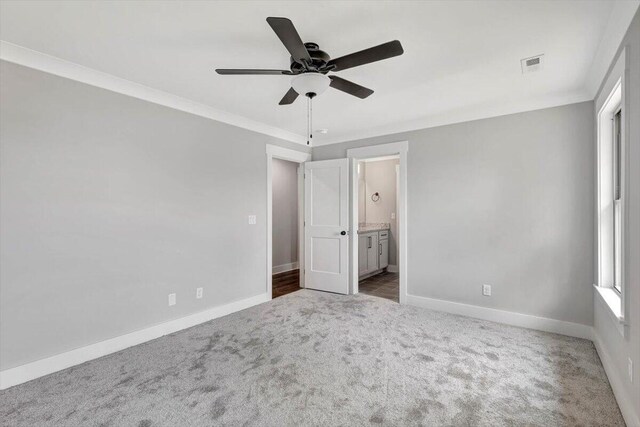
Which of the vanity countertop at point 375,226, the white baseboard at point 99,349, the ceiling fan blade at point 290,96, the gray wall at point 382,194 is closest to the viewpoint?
the white baseboard at point 99,349

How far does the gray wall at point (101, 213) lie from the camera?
7.47 feet

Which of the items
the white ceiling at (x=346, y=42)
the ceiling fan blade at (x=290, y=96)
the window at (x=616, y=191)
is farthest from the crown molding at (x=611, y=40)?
the ceiling fan blade at (x=290, y=96)

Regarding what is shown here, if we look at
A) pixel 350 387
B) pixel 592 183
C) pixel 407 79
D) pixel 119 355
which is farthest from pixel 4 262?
pixel 592 183

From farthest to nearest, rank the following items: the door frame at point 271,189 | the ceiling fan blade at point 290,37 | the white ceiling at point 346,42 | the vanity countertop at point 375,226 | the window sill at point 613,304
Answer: the vanity countertop at point 375,226 < the door frame at point 271,189 < the window sill at point 613,304 < the white ceiling at point 346,42 < the ceiling fan blade at point 290,37

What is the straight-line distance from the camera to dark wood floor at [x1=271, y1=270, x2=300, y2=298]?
484cm

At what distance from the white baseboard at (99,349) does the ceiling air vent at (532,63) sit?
12.6 feet

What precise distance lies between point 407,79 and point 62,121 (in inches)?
115

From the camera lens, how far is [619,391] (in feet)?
6.51

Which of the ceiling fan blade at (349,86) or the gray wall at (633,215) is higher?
the ceiling fan blade at (349,86)

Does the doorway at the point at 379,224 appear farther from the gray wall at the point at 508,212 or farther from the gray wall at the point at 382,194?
the gray wall at the point at 508,212

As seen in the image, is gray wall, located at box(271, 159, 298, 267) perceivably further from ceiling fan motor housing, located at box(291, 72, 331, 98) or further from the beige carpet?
ceiling fan motor housing, located at box(291, 72, 331, 98)

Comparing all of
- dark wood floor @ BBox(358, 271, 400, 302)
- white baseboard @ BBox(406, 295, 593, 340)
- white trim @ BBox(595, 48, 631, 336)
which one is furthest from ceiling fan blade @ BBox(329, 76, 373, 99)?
dark wood floor @ BBox(358, 271, 400, 302)

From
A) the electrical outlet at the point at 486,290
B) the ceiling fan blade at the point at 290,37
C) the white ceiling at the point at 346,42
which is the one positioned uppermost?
the white ceiling at the point at 346,42

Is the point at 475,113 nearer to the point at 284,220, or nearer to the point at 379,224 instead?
the point at 379,224
